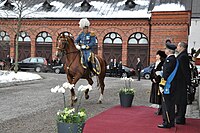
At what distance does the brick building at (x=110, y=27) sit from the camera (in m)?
33.2

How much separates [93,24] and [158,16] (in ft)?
24.1

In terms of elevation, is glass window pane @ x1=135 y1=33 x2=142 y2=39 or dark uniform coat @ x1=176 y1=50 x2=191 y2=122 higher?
glass window pane @ x1=135 y1=33 x2=142 y2=39

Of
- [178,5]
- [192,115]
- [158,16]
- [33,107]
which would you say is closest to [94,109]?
[33,107]

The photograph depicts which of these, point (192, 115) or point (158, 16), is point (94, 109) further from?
point (158, 16)

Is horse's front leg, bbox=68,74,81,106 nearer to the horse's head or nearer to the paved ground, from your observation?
the paved ground

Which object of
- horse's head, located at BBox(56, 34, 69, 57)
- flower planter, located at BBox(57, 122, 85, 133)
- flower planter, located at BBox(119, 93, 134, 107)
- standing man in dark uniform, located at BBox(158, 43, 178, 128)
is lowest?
flower planter, located at BBox(119, 93, 134, 107)

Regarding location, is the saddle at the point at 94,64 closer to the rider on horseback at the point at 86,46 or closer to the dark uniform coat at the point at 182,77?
the rider on horseback at the point at 86,46

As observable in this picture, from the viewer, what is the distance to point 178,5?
34750 millimetres

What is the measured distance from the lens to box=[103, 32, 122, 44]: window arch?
35.4m

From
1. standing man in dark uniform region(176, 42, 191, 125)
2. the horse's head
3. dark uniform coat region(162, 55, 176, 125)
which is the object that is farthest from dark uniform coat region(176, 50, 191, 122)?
the horse's head

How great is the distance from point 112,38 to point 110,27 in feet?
4.19

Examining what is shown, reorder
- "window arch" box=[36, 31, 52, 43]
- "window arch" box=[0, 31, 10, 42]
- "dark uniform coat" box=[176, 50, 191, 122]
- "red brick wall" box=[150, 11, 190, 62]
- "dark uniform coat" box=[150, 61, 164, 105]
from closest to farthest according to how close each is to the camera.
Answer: "dark uniform coat" box=[176, 50, 191, 122], "dark uniform coat" box=[150, 61, 164, 105], "red brick wall" box=[150, 11, 190, 62], "window arch" box=[36, 31, 52, 43], "window arch" box=[0, 31, 10, 42]

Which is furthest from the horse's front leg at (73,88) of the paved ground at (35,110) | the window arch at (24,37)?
the window arch at (24,37)

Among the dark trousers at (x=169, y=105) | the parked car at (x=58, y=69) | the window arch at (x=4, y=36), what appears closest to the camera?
the dark trousers at (x=169, y=105)
